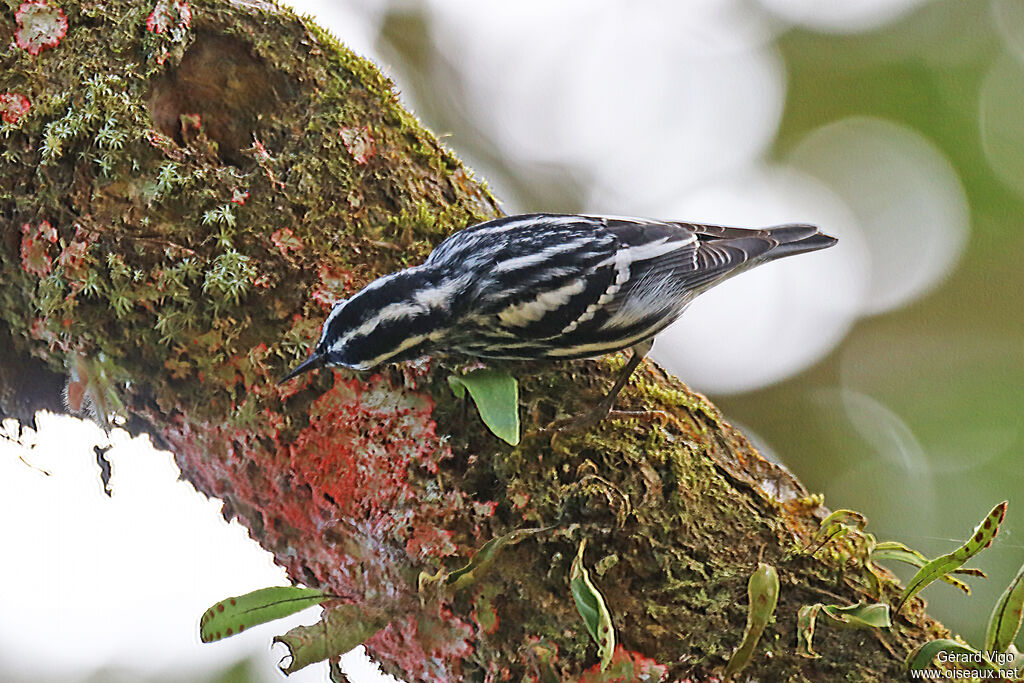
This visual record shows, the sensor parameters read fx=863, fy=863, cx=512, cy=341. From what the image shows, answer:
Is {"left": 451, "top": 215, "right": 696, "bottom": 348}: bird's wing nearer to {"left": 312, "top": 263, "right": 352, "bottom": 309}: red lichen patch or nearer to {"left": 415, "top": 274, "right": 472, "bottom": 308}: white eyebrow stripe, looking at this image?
{"left": 415, "top": 274, "right": 472, "bottom": 308}: white eyebrow stripe

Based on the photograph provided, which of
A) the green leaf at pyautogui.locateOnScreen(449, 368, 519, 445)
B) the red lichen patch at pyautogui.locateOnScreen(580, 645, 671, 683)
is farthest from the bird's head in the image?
the red lichen patch at pyautogui.locateOnScreen(580, 645, 671, 683)

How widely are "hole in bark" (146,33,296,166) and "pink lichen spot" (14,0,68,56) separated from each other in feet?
0.92

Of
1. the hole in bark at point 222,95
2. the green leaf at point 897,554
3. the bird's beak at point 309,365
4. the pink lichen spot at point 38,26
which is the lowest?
the green leaf at point 897,554

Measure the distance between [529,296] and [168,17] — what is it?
110 centimetres

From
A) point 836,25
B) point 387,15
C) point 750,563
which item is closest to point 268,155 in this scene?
point 750,563

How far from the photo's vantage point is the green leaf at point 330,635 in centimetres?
167

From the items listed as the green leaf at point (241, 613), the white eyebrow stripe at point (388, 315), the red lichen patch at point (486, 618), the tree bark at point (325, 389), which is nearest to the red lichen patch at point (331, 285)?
the tree bark at point (325, 389)

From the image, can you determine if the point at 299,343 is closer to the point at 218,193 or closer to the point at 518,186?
the point at 218,193

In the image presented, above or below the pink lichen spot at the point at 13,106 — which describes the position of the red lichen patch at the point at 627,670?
below

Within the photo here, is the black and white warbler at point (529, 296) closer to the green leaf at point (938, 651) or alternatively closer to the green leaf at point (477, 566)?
the green leaf at point (477, 566)

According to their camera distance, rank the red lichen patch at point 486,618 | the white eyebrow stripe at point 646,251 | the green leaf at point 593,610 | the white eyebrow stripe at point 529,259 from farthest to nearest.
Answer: the white eyebrow stripe at point 646,251 < the white eyebrow stripe at point 529,259 < the red lichen patch at point 486,618 < the green leaf at point 593,610

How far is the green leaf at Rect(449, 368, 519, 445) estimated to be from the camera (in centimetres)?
175

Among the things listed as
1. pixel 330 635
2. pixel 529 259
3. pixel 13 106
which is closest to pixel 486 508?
pixel 330 635

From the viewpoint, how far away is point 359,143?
2092 mm
